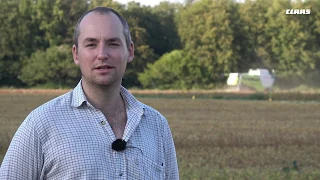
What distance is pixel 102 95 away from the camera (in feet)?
7.79

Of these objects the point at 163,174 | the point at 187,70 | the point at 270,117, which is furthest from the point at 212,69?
the point at 163,174

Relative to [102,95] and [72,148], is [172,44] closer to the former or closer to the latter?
[102,95]

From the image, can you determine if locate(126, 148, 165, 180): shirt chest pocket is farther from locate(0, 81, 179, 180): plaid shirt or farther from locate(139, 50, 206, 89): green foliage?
locate(139, 50, 206, 89): green foliage

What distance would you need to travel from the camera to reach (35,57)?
67500 mm

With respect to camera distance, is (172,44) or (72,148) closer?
(72,148)

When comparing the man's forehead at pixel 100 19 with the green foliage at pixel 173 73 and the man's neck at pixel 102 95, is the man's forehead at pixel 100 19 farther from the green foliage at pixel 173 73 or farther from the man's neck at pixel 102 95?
the green foliage at pixel 173 73

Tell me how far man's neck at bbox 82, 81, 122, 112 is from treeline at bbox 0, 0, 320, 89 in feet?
196

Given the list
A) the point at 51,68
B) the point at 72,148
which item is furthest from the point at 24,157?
the point at 51,68

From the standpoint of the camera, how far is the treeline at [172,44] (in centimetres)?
6306

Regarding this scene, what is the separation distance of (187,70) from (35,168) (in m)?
65.4

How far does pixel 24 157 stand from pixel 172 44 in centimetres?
7115

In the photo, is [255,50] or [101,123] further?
[255,50]

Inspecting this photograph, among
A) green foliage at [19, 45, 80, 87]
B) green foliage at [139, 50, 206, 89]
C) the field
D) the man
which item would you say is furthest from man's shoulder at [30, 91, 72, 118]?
green foliage at [139, 50, 206, 89]

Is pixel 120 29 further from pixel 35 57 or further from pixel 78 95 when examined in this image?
pixel 35 57
